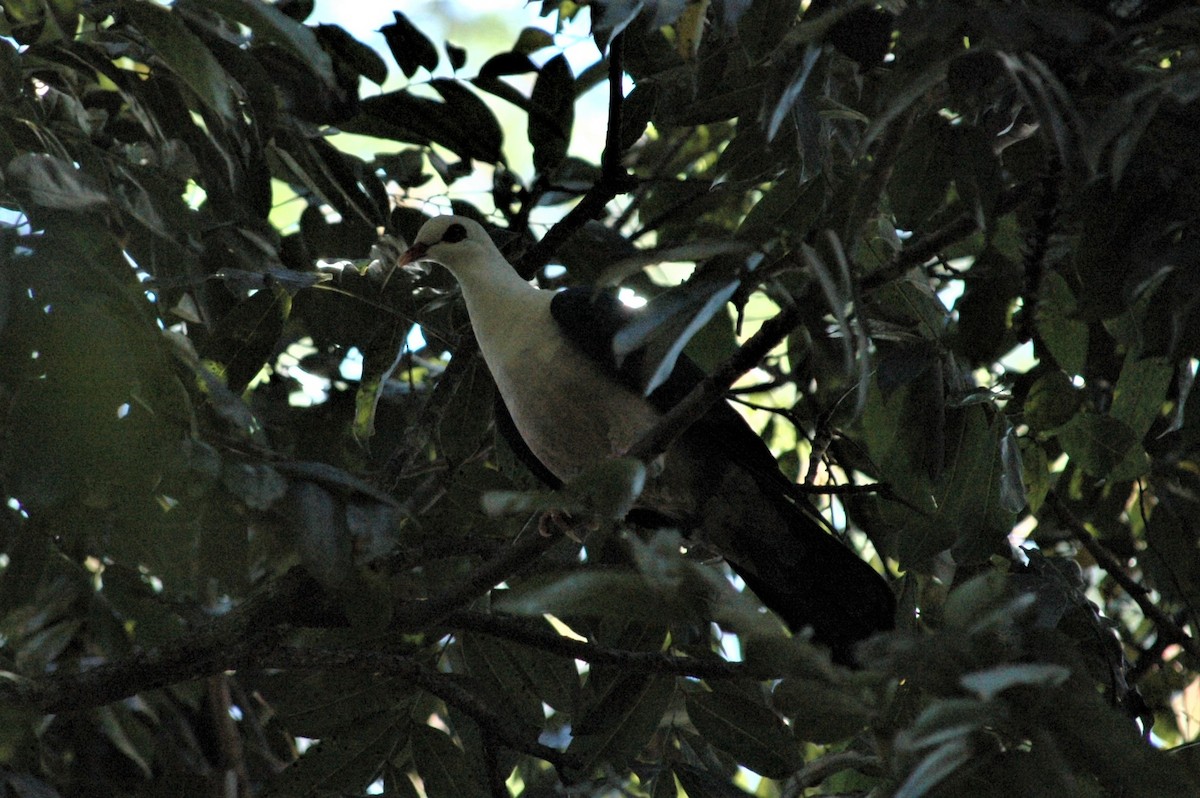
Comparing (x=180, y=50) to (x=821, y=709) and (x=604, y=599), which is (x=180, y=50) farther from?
(x=821, y=709)

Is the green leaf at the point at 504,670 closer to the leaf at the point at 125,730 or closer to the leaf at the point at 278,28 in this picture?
the leaf at the point at 125,730

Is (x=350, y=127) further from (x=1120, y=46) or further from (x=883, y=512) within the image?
(x=1120, y=46)

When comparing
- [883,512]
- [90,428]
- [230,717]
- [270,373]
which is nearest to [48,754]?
[230,717]

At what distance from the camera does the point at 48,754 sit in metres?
3.41

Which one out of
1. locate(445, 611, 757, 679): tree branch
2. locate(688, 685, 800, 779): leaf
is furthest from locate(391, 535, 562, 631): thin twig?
locate(688, 685, 800, 779): leaf

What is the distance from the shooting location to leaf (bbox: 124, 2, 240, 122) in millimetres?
2014

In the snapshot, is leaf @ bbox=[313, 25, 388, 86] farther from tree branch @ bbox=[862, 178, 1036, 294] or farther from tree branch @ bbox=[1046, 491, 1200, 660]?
tree branch @ bbox=[1046, 491, 1200, 660]

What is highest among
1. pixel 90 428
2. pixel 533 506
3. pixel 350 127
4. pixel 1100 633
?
pixel 350 127

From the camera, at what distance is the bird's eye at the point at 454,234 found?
12.2 ft

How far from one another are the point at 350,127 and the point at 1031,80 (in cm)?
200

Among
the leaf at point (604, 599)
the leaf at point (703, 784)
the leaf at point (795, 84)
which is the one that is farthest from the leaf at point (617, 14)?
the leaf at point (703, 784)

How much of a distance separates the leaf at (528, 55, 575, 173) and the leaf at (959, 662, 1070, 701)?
82.8 inches

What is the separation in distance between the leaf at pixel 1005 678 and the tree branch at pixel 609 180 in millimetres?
1815

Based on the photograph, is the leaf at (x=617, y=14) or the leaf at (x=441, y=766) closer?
the leaf at (x=617, y=14)
